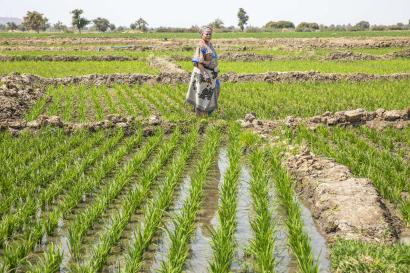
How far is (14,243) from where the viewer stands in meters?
4.11

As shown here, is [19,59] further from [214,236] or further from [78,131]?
[214,236]

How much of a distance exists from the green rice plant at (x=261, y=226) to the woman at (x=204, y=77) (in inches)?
136

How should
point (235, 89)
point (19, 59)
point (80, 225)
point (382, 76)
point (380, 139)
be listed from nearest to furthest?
point (80, 225)
point (380, 139)
point (235, 89)
point (382, 76)
point (19, 59)

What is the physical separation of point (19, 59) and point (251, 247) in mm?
23579

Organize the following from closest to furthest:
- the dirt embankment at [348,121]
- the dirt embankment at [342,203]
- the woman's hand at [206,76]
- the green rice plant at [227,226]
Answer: the green rice plant at [227,226] → the dirt embankment at [342,203] → the dirt embankment at [348,121] → the woman's hand at [206,76]

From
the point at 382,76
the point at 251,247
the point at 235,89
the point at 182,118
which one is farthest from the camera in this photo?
the point at 382,76

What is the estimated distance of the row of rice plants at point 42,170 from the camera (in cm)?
516

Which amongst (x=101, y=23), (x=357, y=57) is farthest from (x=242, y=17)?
(x=357, y=57)

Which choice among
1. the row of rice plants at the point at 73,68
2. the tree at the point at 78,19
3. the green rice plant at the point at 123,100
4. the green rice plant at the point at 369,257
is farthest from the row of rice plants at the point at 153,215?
the tree at the point at 78,19

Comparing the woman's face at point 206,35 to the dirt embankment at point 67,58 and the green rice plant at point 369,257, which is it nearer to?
the green rice plant at point 369,257

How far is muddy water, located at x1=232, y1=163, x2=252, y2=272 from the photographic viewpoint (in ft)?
12.7

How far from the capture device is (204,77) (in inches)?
363

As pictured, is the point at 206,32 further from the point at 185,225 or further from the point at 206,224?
the point at 185,225

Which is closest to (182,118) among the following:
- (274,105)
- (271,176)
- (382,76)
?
(274,105)
